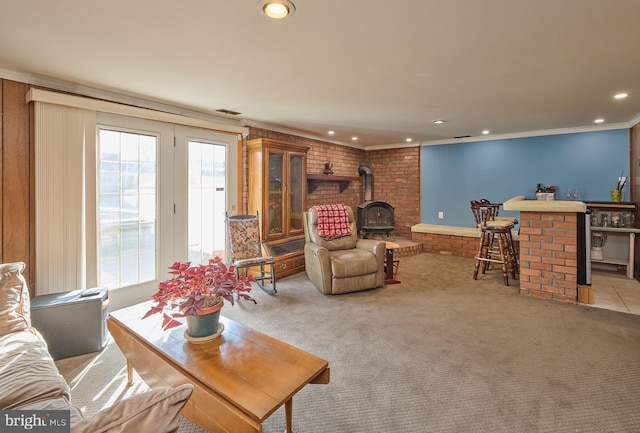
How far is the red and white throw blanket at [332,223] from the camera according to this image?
13.3 feet

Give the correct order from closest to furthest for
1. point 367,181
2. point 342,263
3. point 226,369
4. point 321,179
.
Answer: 1. point 226,369
2. point 342,263
3. point 321,179
4. point 367,181

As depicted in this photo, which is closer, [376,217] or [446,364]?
[446,364]

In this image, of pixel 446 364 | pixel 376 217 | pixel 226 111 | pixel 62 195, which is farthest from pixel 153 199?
pixel 376 217

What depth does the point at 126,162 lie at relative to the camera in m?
3.17

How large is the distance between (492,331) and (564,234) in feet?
4.85

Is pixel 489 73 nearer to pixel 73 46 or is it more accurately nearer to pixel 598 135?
pixel 73 46

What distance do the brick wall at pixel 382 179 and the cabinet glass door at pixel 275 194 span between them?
1.28 m

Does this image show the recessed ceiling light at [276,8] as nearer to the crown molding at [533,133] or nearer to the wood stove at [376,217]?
the wood stove at [376,217]

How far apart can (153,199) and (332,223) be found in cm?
211

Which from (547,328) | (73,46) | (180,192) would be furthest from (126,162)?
(547,328)

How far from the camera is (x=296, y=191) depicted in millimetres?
4711

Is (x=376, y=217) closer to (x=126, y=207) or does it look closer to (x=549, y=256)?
(x=549, y=256)

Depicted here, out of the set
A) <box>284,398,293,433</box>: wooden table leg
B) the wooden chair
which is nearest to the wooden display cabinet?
the wooden chair

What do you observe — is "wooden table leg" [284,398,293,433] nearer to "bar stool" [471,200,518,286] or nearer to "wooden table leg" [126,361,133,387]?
"wooden table leg" [126,361,133,387]
